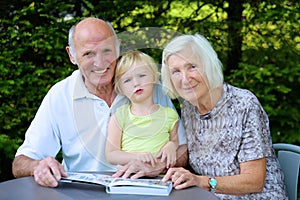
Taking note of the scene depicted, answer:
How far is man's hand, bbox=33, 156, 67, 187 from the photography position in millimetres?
1965

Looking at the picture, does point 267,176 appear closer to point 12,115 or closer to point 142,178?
point 142,178

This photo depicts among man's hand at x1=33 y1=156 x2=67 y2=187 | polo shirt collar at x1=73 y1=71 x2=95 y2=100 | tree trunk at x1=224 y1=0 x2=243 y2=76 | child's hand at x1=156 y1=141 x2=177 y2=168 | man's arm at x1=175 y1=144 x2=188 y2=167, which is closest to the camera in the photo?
man's hand at x1=33 y1=156 x2=67 y2=187

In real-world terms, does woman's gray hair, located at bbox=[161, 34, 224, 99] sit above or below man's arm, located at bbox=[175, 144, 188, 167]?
above

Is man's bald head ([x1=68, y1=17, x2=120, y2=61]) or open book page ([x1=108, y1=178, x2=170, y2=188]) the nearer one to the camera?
open book page ([x1=108, y1=178, x2=170, y2=188])

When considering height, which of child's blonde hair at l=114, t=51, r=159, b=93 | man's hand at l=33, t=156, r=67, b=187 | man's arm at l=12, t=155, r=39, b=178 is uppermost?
child's blonde hair at l=114, t=51, r=159, b=93

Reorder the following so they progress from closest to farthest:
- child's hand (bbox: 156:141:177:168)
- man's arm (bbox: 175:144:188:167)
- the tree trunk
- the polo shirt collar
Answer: child's hand (bbox: 156:141:177:168)
man's arm (bbox: 175:144:188:167)
the polo shirt collar
the tree trunk

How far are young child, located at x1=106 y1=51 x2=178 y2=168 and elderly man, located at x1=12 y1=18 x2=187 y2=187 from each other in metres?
0.07

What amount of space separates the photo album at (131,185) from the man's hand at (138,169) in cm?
7

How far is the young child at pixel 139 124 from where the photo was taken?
2182 millimetres

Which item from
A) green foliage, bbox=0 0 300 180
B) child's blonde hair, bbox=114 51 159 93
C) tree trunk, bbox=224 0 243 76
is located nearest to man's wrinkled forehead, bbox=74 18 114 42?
child's blonde hair, bbox=114 51 159 93

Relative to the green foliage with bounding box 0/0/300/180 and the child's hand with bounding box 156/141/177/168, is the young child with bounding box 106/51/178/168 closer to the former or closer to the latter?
the child's hand with bounding box 156/141/177/168

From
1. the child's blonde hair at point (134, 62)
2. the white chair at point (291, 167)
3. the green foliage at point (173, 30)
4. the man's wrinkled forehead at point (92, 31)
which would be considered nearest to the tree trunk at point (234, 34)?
the green foliage at point (173, 30)

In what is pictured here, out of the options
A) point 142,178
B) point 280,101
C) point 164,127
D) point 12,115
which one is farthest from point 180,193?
point 280,101

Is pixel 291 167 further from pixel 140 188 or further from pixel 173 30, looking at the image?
pixel 173 30
